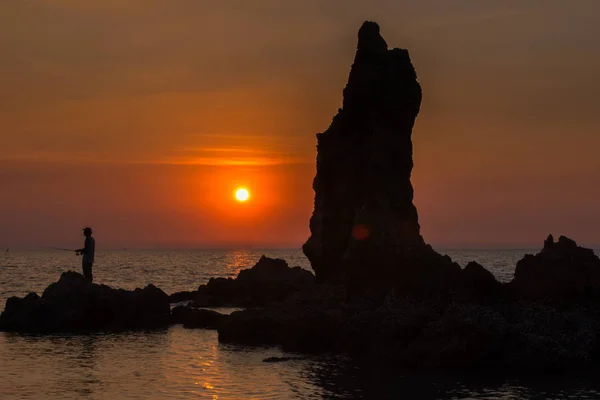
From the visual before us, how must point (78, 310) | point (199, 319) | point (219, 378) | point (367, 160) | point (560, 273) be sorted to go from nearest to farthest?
point (219, 378) < point (560, 273) < point (78, 310) < point (199, 319) < point (367, 160)

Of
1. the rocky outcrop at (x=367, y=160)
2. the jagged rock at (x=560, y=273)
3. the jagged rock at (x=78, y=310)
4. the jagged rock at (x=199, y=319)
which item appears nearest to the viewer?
the jagged rock at (x=560, y=273)

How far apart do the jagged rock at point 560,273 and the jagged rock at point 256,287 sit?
22.4 metres

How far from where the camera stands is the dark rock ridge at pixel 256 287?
199ft

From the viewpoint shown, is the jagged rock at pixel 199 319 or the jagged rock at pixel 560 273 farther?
the jagged rock at pixel 199 319

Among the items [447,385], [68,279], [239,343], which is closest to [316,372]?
[447,385]

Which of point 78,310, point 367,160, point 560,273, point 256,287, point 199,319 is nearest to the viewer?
point 560,273

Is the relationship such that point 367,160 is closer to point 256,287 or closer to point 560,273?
point 560,273

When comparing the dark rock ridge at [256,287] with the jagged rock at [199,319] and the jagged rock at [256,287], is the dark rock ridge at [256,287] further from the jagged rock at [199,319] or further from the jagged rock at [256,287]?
the jagged rock at [199,319]

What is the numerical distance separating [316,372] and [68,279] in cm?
1888

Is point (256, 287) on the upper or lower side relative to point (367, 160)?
lower

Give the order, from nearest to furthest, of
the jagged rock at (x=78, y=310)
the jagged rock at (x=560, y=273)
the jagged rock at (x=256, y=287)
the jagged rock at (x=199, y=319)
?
the jagged rock at (x=560, y=273)
the jagged rock at (x=78, y=310)
the jagged rock at (x=199, y=319)
the jagged rock at (x=256, y=287)

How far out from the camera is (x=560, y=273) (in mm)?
38844

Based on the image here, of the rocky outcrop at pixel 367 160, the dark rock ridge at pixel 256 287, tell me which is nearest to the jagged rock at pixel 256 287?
the dark rock ridge at pixel 256 287

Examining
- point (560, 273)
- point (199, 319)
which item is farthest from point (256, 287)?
point (560, 273)
